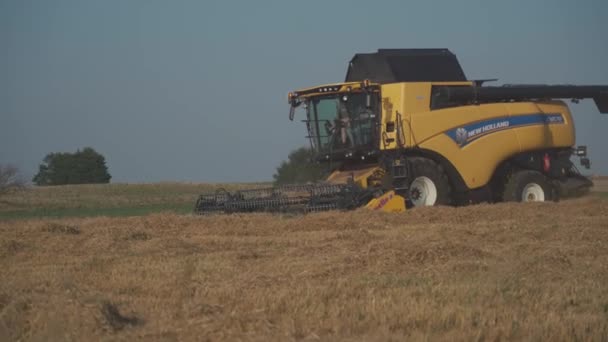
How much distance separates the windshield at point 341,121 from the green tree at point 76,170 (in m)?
49.3

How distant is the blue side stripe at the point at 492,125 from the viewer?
17.0m

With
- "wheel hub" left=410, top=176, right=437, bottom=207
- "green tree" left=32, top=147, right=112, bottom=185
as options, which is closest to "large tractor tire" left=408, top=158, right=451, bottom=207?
"wheel hub" left=410, top=176, right=437, bottom=207

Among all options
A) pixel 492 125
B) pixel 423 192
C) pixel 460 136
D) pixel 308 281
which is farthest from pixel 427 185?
pixel 308 281

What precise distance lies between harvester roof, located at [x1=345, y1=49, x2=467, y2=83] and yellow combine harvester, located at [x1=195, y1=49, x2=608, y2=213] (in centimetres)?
2

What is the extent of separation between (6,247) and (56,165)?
2260 inches

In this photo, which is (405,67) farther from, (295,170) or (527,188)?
(295,170)

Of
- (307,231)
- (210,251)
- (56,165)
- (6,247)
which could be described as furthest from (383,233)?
(56,165)

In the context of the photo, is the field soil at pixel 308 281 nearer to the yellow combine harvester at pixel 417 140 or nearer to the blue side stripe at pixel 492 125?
the yellow combine harvester at pixel 417 140

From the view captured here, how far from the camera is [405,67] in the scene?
17.6m

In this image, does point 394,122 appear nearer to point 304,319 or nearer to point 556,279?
point 556,279

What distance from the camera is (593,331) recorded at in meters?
6.05

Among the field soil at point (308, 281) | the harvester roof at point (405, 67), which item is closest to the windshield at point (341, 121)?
the harvester roof at point (405, 67)

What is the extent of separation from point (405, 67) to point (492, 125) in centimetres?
206

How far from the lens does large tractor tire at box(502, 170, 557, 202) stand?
696 inches
